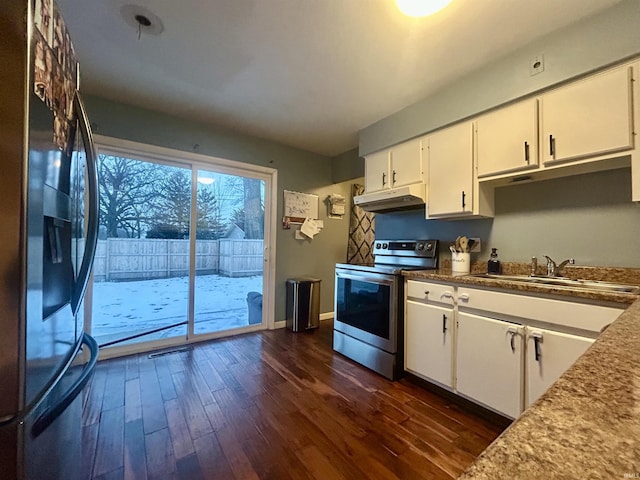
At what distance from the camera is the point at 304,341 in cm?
313

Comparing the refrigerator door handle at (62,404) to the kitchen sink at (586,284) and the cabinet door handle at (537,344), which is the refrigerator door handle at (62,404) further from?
the kitchen sink at (586,284)

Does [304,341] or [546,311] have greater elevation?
[546,311]

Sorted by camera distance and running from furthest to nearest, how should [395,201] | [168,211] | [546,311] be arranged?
[168,211] < [395,201] < [546,311]

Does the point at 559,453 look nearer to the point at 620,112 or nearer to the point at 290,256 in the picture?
the point at 620,112

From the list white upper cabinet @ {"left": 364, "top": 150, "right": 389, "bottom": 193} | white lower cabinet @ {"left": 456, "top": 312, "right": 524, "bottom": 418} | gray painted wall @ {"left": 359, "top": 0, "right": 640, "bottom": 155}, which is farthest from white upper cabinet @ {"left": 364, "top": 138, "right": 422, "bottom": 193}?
white lower cabinet @ {"left": 456, "top": 312, "right": 524, "bottom": 418}

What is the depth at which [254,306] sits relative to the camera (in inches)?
138

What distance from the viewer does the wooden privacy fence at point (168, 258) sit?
8.77ft

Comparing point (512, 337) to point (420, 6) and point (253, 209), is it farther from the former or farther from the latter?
point (253, 209)

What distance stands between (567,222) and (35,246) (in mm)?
2589

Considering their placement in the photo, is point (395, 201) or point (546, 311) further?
point (395, 201)

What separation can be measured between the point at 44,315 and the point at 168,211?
2.52 meters

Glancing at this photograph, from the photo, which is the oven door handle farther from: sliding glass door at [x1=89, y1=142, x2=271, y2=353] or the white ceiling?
the white ceiling

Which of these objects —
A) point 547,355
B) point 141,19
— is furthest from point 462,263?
point 141,19

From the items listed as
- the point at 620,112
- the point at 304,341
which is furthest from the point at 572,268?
the point at 304,341
